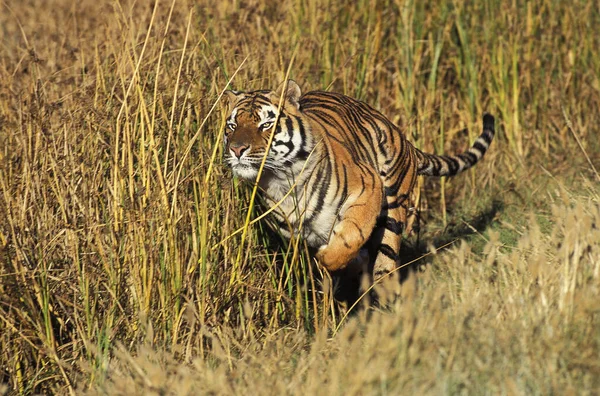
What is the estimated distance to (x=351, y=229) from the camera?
4609 millimetres

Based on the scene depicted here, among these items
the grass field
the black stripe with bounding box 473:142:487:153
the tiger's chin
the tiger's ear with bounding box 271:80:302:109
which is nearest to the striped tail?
the black stripe with bounding box 473:142:487:153

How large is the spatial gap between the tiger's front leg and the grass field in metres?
0.12

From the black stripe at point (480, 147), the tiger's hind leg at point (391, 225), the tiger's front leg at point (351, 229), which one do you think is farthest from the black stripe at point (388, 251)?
the black stripe at point (480, 147)

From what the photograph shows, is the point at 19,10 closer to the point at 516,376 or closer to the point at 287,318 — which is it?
the point at 287,318

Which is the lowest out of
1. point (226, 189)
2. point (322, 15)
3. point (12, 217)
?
point (12, 217)

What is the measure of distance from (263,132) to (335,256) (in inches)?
26.8

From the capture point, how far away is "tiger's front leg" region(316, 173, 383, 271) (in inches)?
181

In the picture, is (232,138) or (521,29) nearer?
(232,138)

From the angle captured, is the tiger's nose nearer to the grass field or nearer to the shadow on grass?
the grass field

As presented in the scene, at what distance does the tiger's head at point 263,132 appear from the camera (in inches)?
172

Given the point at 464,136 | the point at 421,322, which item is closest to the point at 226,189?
the point at 421,322

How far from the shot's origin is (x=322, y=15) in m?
6.41

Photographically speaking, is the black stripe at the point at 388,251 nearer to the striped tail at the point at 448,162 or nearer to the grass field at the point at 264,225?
the grass field at the point at 264,225

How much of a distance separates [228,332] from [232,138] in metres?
0.88
